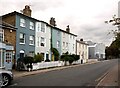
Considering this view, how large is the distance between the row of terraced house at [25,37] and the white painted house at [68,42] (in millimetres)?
908

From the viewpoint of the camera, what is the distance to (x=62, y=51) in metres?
50.7

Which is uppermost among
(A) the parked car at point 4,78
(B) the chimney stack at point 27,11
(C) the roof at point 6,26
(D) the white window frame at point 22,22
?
(B) the chimney stack at point 27,11

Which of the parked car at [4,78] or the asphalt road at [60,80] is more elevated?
the parked car at [4,78]

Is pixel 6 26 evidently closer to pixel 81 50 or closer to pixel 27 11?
pixel 27 11

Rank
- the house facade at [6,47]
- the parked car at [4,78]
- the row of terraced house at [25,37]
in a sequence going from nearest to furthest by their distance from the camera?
the parked car at [4,78] → the house facade at [6,47] → the row of terraced house at [25,37]

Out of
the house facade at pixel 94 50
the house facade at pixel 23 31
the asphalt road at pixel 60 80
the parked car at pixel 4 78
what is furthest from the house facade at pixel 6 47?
the house facade at pixel 94 50

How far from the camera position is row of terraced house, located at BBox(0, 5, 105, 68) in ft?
92.1

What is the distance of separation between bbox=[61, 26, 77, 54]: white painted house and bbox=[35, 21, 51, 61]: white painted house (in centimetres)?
816

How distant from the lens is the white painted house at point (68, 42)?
170 ft

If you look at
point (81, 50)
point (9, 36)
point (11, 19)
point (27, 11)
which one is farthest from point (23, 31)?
point (81, 50)

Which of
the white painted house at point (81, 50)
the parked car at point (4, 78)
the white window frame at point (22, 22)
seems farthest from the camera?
the white painted house at point (81, 50)

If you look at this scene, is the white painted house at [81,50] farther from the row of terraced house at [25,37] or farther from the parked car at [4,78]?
the parked car at [4,78]

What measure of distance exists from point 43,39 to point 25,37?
22.8 feet

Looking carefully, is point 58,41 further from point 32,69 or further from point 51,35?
point 32,69
